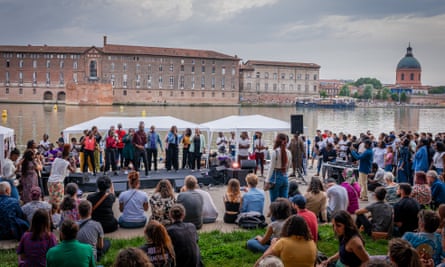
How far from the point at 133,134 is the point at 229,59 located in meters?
85.2

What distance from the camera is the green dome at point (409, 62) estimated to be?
152m

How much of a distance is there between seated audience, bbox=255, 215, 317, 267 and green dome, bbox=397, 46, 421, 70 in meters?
163

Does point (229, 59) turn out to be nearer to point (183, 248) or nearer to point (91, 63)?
point (91, 63)

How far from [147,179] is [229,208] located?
14.1ft

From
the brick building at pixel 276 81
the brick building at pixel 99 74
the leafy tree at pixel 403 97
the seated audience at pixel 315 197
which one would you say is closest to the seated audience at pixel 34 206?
the seated audience at pixel 315 197

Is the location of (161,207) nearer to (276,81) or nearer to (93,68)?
(93,68)

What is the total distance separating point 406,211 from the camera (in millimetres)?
6523

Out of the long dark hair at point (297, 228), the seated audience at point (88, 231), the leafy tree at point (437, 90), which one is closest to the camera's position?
the long dark hair at point (297, 228)

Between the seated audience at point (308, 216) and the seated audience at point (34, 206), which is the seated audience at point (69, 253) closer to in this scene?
the seated audience at point (308, 216)

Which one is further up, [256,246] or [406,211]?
[406,211]

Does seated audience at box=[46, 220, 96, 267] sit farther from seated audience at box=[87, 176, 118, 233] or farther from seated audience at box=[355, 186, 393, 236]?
seated audience at box=[355, 186, 393, 236]

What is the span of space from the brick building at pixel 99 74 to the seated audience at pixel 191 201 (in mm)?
80931

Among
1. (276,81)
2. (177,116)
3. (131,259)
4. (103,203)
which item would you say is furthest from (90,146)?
(276,81)

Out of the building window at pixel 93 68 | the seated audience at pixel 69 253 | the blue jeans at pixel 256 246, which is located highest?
the building window at pixel 93 68
